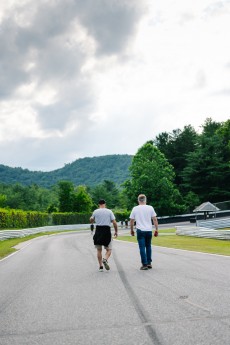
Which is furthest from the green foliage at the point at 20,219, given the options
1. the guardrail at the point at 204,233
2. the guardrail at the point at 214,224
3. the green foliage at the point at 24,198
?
the green foliage at the point at 24,198

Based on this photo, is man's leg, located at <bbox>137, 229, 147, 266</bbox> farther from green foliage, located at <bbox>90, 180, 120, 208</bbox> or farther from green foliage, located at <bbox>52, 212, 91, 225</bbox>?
green foliage, located at <bbox>90, 180, 120, 208</bbox>

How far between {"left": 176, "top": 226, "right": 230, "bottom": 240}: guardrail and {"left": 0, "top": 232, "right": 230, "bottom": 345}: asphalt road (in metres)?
16.9

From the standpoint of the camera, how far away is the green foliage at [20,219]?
42391mm

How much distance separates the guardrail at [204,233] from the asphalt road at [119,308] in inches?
665

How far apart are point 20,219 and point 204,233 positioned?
80.9 feet

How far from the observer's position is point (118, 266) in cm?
1202

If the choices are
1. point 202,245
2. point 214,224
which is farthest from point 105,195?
point 202,245

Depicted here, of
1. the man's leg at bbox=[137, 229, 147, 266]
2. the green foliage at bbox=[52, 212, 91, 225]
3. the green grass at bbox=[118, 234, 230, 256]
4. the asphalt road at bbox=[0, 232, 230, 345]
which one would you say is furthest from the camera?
the green foliage at bbox=[52, 212, 91, 225]

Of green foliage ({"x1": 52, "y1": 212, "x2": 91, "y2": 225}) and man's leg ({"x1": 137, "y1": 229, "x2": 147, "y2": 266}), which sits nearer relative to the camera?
man's leg ({"x1": 137, "y1": 229, "x2": 147, "y2": 266})

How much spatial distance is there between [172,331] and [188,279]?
403 centimetres

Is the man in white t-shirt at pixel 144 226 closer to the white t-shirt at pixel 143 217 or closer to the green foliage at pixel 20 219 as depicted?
the white t-shirt at pixel 143 217

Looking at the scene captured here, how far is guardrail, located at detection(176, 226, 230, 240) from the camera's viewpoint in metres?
26.3

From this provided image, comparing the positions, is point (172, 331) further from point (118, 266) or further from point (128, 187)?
point (128, 187)

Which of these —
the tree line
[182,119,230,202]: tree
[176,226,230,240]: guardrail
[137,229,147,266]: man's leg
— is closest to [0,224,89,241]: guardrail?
the tree line
